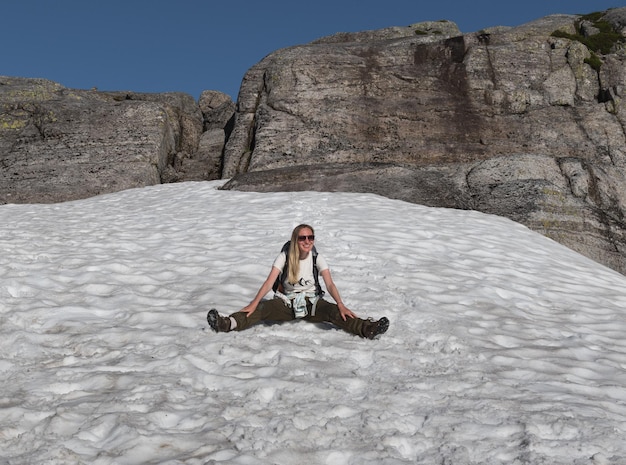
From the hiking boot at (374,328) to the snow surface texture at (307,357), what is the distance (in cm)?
14

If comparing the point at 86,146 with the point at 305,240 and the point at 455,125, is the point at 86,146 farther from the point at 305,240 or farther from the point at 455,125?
the point at 305,240

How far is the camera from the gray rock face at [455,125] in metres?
19.4

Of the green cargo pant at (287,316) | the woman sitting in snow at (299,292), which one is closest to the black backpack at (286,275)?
the woman sitting in snow at (299,292)

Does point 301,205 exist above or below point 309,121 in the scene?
below

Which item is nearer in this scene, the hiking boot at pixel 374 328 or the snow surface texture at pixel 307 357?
the snow surface texture at pixel 307 357

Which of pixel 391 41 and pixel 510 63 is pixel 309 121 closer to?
pixel 391 41

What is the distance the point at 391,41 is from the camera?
27.8 m

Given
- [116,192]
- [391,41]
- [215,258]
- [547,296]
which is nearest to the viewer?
[547,296]

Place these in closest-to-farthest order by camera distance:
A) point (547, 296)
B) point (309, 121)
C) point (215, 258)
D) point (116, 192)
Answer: point (547, 296), point (215, 258), point (116, 192), point (309, 121)

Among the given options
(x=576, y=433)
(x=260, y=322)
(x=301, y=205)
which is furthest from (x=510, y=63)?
(x=576, y=433)

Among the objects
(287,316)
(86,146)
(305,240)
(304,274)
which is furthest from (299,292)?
(86,146)

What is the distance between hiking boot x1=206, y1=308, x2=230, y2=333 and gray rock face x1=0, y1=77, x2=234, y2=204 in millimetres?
16753

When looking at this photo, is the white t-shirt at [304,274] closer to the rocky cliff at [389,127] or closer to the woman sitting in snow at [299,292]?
the woman sitting in snow at [299,292]

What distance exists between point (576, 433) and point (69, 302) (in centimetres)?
→ 780
